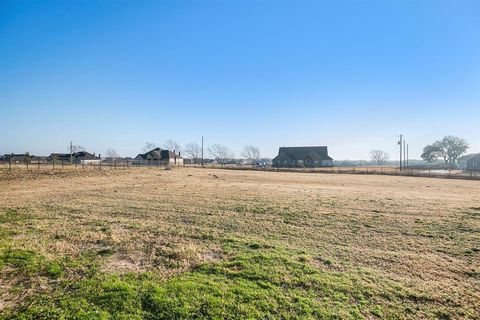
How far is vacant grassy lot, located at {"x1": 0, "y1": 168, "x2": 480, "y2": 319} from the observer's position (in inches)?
156

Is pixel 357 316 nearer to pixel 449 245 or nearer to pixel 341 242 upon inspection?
pixel 341 242

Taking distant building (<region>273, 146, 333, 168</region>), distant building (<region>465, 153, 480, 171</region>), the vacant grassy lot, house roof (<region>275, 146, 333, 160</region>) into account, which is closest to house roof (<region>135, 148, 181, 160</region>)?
distant building (<region>273, 146, 333, 168</region>)

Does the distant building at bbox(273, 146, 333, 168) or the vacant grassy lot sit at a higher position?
the distant building at bbox(273, 146, 333, 168)

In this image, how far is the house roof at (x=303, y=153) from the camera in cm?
7512

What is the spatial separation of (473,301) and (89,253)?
8.00m

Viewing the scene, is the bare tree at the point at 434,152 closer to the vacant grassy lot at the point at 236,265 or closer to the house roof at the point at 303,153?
the house roof at the point at 303,153

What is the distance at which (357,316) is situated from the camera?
3838mm

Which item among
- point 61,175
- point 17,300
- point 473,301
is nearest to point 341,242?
point 473,301

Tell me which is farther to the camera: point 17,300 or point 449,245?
point 449,245

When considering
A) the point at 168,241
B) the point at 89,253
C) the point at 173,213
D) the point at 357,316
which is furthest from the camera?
the point at 173,213

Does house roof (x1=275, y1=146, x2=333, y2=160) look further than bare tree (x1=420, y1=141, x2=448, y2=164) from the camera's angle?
No

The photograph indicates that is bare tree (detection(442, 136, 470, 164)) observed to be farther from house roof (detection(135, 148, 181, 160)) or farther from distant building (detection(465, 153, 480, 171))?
house roof (detection(135, 148, 181, 160))

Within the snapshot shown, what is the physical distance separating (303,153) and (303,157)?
2.12 metres

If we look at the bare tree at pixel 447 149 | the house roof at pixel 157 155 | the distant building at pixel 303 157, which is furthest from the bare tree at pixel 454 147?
the house roof at pixel 157 155
